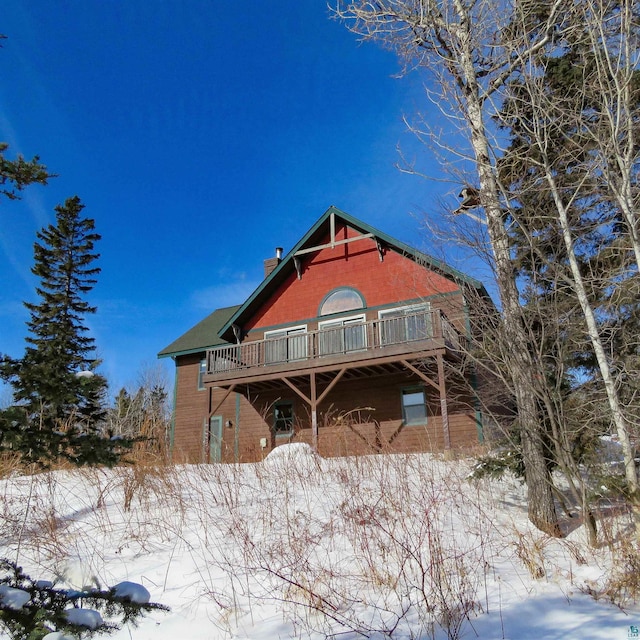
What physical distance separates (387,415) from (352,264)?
A: 215 inches

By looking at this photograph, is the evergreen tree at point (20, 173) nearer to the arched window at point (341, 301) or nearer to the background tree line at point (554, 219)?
the background tree line at point (554, 219)

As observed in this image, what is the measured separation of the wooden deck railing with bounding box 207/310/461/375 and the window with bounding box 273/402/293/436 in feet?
6.86

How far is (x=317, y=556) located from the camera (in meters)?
4.65

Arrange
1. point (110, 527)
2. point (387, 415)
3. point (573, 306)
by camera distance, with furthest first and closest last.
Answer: point (387, 415), point (573, 306), point (110, 527)

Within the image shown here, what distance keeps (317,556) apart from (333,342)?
34.7ft

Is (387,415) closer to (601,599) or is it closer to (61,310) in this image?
(601,599)

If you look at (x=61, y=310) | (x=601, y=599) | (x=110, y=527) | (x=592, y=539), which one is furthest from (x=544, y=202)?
(x=61, y=310)

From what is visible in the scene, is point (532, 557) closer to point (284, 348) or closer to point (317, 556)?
point (317, 556)

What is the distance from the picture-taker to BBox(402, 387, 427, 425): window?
14594mm

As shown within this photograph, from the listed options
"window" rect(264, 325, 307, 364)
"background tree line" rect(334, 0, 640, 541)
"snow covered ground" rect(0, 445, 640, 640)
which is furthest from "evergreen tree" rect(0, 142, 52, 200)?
"window" rect(264, 325, 307, 364)

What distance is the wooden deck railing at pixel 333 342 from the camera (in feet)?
43.6

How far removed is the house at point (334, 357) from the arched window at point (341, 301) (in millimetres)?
39

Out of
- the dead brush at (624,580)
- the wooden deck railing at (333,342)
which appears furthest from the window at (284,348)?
the dead brush at (624,580)

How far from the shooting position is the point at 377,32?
336 inches
